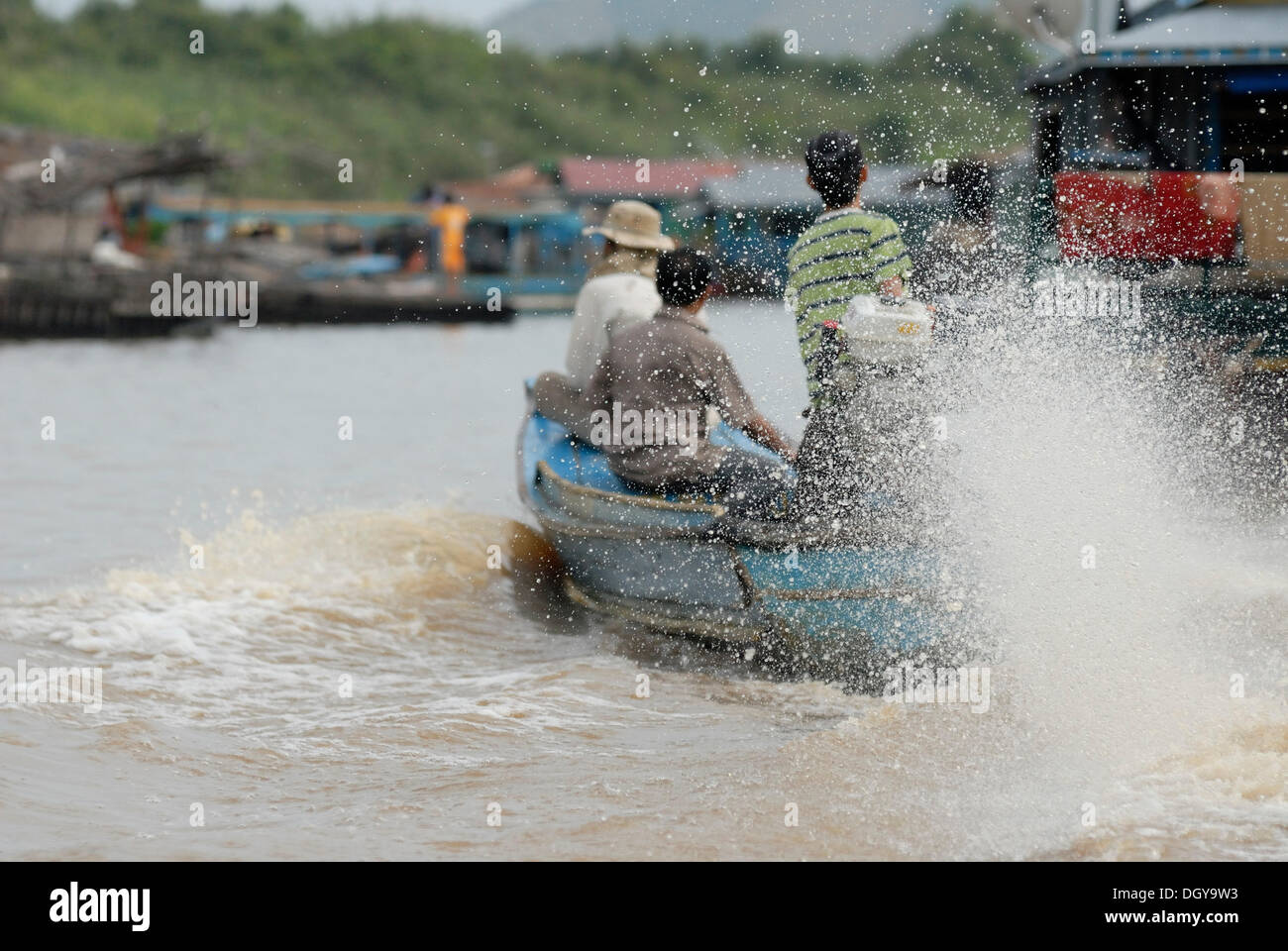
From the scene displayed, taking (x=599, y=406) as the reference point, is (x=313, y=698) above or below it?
below

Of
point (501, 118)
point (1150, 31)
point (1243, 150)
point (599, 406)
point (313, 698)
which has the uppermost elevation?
point (501, 118)

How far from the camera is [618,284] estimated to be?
8.50 metres

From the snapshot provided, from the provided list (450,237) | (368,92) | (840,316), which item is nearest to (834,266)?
(840,316)

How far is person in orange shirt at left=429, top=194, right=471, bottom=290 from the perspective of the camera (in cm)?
4100

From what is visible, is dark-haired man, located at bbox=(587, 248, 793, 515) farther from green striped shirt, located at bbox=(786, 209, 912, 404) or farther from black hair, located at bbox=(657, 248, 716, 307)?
green striped shirt, located at bbox=(786, 209, 912, 404)

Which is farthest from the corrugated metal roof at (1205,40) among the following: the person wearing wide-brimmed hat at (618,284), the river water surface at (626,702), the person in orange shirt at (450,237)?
the person in orange shirt at (450,237)

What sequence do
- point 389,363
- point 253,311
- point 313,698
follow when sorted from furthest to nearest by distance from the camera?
point 253,311 < point 389,363 < point 313,698

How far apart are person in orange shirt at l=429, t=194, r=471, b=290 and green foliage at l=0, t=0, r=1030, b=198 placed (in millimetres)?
23177

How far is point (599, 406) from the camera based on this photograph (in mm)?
8070
